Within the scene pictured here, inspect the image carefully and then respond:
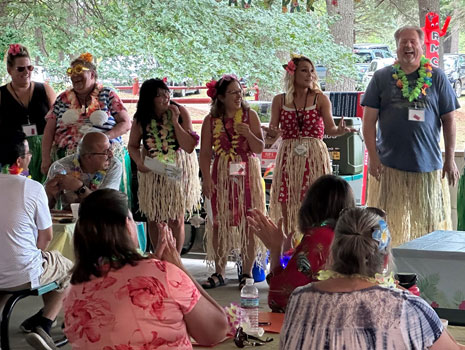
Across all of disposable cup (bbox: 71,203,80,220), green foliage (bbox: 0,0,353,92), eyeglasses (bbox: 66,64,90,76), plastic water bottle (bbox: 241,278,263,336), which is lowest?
plastic water bottle (bbox: 241,278,263,336)

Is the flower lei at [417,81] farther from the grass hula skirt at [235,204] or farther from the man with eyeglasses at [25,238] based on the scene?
the man with eyeglasses at [25,238]

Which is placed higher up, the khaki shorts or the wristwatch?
the wristwatch

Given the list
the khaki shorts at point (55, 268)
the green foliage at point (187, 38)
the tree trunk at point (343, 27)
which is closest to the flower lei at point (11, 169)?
the khaki shorts at point (55, 268)

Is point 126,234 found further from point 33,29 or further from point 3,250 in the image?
point 33,29

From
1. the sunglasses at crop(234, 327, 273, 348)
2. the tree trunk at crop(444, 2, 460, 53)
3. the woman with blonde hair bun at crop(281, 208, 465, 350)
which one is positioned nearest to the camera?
the woman with blonde hair bun at crop(281, 208, 465, 350)

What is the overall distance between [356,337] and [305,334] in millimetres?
151

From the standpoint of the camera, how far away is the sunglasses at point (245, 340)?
8.85ft

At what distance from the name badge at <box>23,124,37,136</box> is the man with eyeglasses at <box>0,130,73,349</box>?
1.94 metres

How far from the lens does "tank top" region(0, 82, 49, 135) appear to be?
5.99 meters

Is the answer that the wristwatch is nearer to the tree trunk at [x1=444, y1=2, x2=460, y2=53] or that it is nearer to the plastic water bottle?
the plastic water bottle

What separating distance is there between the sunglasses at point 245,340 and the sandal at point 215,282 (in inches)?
102

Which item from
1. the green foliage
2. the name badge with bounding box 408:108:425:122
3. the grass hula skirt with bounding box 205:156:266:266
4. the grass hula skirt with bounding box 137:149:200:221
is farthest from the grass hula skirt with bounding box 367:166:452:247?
the green foliage

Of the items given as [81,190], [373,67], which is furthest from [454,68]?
[81,190]

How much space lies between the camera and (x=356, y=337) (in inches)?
83.6
